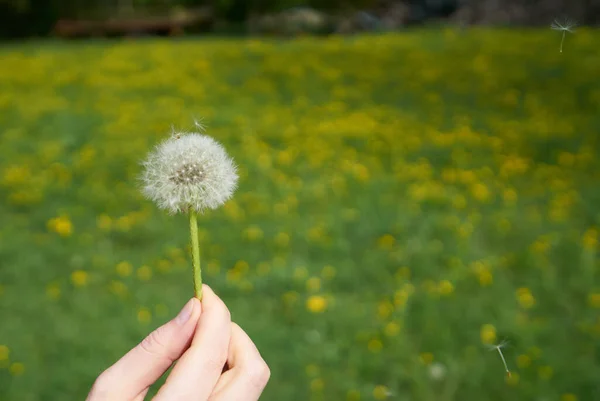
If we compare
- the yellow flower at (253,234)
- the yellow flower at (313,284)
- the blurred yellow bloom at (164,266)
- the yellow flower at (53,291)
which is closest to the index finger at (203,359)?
the yellow flower at (313,284)

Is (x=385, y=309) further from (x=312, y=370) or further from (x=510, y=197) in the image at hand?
(x=510, y=197)

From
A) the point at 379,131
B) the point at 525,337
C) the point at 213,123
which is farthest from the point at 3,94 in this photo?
the point at 525,337

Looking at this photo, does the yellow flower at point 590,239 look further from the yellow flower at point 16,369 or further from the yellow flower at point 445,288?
the yellow flower at point 16,369

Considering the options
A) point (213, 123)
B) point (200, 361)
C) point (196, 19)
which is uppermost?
point (200, 361)

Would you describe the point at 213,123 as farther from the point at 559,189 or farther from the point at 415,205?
the point at 559,189

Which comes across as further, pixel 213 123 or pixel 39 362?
pixel 213 123

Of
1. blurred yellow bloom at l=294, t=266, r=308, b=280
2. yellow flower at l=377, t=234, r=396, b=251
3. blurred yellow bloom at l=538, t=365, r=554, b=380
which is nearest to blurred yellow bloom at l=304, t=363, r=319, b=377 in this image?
blurred yellow bloom at l=294, t=266, r=308, b=280

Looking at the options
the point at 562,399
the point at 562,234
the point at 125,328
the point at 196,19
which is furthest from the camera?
the point at 196,19
